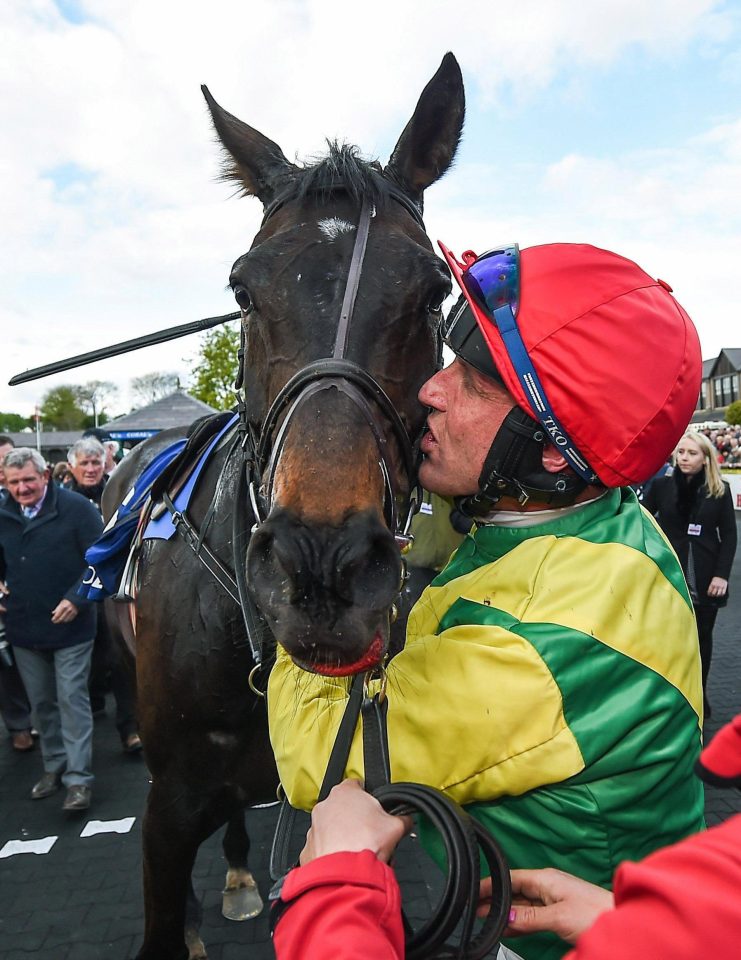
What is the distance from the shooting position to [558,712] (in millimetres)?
1217

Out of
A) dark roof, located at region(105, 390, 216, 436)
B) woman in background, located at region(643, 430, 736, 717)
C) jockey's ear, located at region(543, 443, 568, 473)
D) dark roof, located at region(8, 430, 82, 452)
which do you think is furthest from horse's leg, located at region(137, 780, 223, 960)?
dark roof, located at region(8, 430, 82, 452)

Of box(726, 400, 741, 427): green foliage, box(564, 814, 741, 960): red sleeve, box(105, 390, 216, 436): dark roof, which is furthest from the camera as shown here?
box(726, 400, 741, 427): green foliage

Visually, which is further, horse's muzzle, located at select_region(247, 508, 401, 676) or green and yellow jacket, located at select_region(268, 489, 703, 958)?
horse's muzzle, located at select_region(247, 508, 401, 676)

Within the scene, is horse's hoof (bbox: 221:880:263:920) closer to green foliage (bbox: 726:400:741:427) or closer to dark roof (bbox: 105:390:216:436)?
dark roof (bbox: 105:390:216:436)

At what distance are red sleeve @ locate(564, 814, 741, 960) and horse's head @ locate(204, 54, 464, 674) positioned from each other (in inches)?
29.1

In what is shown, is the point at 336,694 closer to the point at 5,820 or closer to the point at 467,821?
the point at 467,821

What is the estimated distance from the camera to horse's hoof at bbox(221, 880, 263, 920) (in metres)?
3.67

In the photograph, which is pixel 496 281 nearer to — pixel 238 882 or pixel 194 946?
pixel 194 946

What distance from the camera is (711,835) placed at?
691mm

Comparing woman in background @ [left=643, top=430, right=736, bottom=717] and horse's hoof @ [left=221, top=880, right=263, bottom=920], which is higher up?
woman in background @ [left=643, top=430, right=736, bottom=717]

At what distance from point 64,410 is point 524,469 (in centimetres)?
9231

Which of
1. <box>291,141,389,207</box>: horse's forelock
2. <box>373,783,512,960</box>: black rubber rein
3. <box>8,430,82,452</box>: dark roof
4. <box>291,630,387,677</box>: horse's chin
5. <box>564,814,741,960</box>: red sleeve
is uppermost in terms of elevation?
<box>291,141,389,207</box>: horse's forelock

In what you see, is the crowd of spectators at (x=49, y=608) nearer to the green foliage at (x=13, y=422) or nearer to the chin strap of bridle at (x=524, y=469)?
the chin strap of bridle at (x=524, y=469)

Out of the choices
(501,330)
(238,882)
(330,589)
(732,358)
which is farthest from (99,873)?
(732,358)
